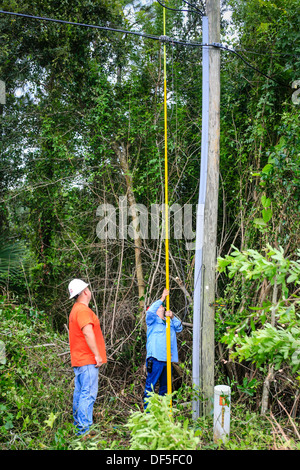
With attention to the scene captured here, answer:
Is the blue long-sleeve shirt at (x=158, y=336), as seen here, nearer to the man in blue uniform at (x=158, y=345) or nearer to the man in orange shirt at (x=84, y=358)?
the man in blue uniform at (x=158, y=345)

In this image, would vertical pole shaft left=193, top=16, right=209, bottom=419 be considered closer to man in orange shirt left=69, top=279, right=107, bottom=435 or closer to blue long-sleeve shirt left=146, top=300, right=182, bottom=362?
blue long-sleeve shirt left=146, top=300, right=182, bottom=362

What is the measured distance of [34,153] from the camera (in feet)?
24.6

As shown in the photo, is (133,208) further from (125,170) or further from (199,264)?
(199,264)

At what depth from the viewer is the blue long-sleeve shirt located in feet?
16.3

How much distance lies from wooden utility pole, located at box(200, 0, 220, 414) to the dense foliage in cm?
48

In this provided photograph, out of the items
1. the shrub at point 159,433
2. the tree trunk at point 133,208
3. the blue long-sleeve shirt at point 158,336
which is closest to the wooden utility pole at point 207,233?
the blue long-sleeve shirt at point 158,336

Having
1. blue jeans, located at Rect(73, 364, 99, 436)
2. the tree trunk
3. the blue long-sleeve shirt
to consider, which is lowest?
blue jeans, located at Rect(73, 364, 99, 436)

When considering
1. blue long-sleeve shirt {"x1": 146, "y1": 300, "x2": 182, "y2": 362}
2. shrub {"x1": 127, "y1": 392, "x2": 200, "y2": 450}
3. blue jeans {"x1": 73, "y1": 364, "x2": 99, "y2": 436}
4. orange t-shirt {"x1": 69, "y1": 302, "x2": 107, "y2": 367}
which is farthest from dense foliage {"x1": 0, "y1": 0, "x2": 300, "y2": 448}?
shrub {"x1": 127, "y1": 392, "x2": 200, "y2": 450}

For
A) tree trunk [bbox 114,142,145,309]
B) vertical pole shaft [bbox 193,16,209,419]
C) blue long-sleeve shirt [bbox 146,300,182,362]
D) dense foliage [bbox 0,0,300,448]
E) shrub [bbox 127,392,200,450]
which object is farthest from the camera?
tree trunk [bbox 114,142,145,309]

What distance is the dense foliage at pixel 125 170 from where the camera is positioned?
526 centimetres

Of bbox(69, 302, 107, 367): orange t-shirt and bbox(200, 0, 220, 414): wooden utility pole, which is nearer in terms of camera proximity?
bbox(69, 302, 107, 367): orange t-shirt
